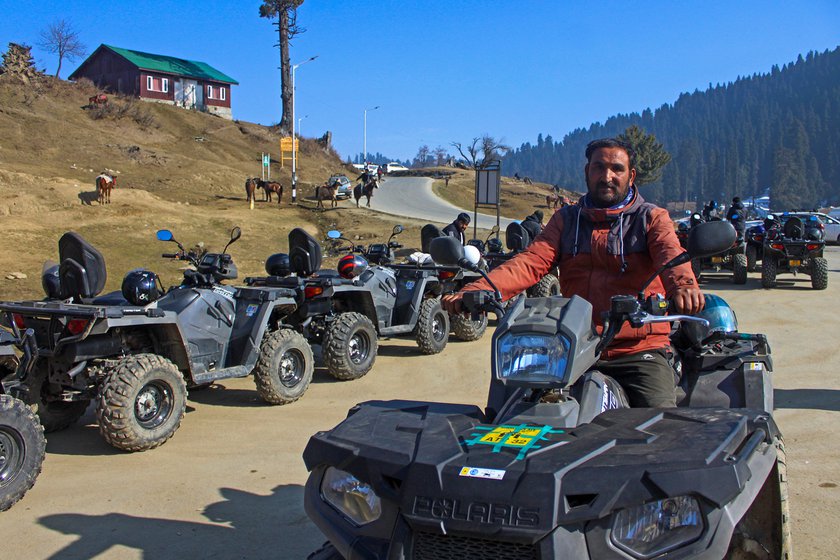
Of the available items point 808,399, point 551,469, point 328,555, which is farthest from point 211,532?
point 808,399

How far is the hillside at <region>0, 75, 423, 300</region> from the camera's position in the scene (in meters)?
19.4

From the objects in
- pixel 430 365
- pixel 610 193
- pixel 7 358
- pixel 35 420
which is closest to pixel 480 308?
pixel 610 193

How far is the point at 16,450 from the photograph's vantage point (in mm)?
5020

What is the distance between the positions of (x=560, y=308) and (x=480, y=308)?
57 cm

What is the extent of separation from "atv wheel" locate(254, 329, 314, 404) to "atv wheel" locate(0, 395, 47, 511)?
104 inches

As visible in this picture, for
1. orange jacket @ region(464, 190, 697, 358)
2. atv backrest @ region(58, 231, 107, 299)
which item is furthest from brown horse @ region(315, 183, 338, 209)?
orange jacket @ region(464, 190, 697, 358)

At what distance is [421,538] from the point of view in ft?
7.41

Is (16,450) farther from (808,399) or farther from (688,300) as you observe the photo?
(808,399)

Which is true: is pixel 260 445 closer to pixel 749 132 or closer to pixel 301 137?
pixel 301 137

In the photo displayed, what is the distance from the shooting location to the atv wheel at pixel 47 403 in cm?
660

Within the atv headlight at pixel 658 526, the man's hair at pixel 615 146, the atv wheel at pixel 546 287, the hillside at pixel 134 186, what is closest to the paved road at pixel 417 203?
the hillside at pixel 134 186

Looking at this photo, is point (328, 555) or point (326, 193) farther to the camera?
point (326, 193)

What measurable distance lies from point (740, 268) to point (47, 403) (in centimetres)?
1594

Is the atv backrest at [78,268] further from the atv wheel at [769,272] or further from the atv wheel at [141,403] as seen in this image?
the atv wheel at [769,272]
